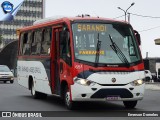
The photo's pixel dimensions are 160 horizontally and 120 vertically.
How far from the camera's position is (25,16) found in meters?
173

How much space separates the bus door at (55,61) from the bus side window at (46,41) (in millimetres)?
485

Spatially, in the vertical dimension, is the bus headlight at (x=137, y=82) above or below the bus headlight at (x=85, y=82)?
below

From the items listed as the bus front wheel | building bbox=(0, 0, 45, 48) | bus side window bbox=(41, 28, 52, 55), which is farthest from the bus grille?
building bbox=(0, 0, 45, 48)

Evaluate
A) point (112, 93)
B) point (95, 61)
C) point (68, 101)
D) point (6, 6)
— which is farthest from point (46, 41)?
point (6, 6)

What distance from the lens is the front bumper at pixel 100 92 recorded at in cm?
1405

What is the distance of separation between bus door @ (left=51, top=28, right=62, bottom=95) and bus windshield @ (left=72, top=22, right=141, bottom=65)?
4.94 ft

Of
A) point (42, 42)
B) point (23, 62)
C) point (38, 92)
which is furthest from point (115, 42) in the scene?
point (23, 62)

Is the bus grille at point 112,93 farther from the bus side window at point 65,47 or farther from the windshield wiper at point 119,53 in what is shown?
the bus side window at point 65,47

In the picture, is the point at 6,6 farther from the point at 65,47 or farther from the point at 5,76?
the point at 65,47

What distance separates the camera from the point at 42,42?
59.6 feet

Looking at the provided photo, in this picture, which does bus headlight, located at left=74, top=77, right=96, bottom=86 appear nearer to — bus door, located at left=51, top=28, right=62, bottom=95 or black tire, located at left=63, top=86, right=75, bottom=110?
black tire, located at left=63, top=86, right=75, bottom=110

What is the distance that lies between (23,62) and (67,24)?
22.1 feet

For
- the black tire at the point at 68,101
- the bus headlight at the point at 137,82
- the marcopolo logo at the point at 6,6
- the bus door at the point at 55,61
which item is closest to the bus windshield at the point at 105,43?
the bus headlight at the point at 137,82

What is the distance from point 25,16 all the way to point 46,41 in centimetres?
15761
